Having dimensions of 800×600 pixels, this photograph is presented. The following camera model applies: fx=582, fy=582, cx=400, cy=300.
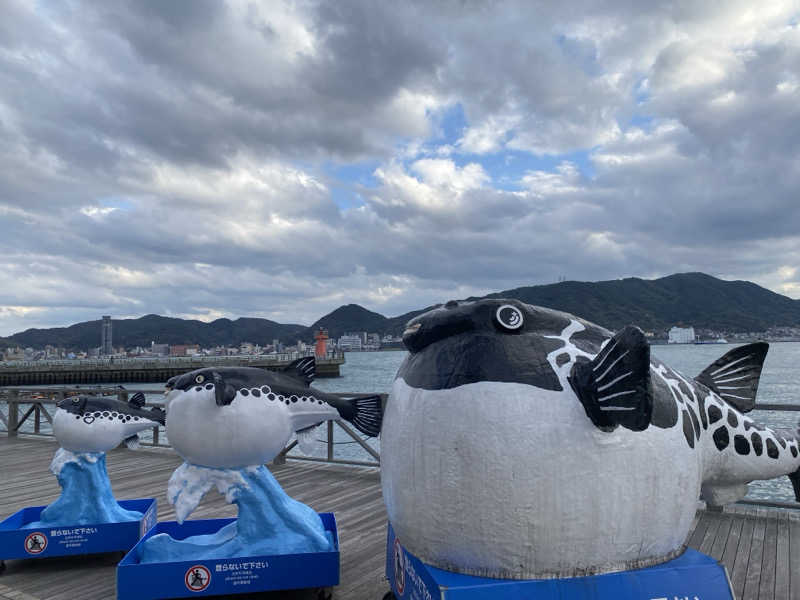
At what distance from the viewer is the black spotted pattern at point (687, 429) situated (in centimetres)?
229

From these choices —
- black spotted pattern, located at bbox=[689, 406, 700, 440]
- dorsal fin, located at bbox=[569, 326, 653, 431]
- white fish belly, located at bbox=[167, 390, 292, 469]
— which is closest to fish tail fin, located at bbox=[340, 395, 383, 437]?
white fish belly, located at bbox=[167, 390, 292, 469]

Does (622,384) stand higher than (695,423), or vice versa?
(622,384)

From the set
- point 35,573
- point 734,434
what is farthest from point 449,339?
point 35,573

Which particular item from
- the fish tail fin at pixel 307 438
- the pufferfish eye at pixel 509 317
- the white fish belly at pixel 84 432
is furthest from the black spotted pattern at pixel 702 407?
the white fish belly at pixel 84 432

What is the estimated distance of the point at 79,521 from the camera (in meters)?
4.89

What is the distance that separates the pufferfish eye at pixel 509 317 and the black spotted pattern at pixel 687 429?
77 centimetres

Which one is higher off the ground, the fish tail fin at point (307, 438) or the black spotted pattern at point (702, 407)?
the black spotted pattern at point (702, 407)

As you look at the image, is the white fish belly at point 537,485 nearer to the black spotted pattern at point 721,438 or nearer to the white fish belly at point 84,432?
the black spotted pattern at point 721,438

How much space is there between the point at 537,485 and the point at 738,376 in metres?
1.55

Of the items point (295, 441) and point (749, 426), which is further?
point (295, 441)

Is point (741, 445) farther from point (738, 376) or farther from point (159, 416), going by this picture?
point (159, 416)

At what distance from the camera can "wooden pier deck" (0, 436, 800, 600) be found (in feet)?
13.9

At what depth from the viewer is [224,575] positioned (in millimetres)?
3783

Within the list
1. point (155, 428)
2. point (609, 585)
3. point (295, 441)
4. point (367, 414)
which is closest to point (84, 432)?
point (155, 428)
